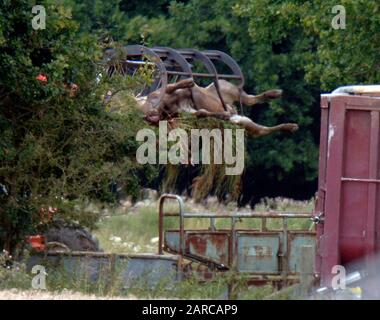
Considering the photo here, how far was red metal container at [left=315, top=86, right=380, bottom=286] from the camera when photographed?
951 centimetres

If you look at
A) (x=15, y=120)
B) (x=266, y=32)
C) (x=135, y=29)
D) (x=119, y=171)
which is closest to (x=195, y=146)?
(x=119, y=171)

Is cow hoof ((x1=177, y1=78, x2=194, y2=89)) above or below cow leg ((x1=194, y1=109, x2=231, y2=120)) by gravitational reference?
above

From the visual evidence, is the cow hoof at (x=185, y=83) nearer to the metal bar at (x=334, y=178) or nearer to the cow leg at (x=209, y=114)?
the cow leg at (x=209, y=114)

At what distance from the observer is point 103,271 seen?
11977 mm

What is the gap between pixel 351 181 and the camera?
962 cm

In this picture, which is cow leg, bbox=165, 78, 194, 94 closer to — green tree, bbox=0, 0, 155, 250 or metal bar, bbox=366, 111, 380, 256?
green tree, bbox=0, 0, 155, 250

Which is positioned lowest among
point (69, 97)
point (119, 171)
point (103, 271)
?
point (103, 271)

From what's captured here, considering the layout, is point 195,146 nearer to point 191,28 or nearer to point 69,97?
point 69,97

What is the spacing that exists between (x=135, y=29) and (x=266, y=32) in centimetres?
909

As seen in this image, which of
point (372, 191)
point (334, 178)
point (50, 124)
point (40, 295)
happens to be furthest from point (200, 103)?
point (40, 295)

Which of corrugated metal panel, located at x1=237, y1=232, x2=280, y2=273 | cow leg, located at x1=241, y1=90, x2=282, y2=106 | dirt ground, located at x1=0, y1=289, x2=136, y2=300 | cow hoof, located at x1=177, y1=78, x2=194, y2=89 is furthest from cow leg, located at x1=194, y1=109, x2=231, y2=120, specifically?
dirt ground, located at x1=0, y1=289, x2=136, y2=300

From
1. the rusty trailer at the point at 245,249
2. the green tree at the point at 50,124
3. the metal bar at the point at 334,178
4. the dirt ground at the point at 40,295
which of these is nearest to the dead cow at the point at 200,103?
the green tree at the point at 50,124

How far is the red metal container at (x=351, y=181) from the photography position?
31.2 feet

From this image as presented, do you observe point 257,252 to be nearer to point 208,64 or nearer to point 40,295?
point 208,64
